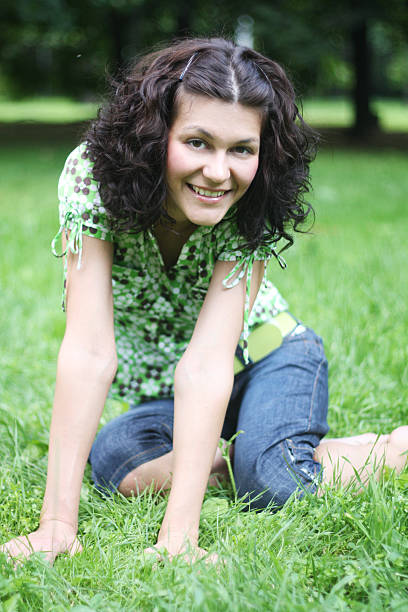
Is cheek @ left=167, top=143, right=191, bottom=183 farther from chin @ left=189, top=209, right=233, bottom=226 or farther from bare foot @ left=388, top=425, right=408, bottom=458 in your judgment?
bare foot @ left=388, top=425, right=408, bottom=458

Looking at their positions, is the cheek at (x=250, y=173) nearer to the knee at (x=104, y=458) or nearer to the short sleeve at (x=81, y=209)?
the short sleeve at (x=81, y=209)

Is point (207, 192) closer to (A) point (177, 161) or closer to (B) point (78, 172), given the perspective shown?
(A) point (177, 161)

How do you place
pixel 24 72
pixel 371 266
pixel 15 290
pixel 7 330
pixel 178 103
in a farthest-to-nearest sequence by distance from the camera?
pixel 24 72 → pixel 371 266 → pixel 15 290 → pixel 7 330 → pixel 178 103

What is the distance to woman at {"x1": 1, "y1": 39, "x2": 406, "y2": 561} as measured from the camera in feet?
5.64

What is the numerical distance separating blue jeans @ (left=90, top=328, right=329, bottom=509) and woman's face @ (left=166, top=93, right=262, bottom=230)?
23.9 inches

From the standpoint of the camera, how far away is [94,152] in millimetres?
1852

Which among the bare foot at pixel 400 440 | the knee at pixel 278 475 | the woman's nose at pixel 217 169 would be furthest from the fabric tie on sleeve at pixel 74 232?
the bare foot at pixel 400 440

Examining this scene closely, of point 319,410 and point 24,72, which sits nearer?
point 319,410

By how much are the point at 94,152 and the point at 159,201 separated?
0.76 ft

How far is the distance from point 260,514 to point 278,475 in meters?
0.16

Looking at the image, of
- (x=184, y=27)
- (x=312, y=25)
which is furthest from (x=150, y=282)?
(x=312, y=25)

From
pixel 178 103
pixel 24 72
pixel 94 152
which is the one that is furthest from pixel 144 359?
pixel 24 72

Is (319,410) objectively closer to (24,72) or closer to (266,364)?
(266,364)

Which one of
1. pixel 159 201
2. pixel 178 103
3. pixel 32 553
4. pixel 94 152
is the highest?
pixel 178 103
